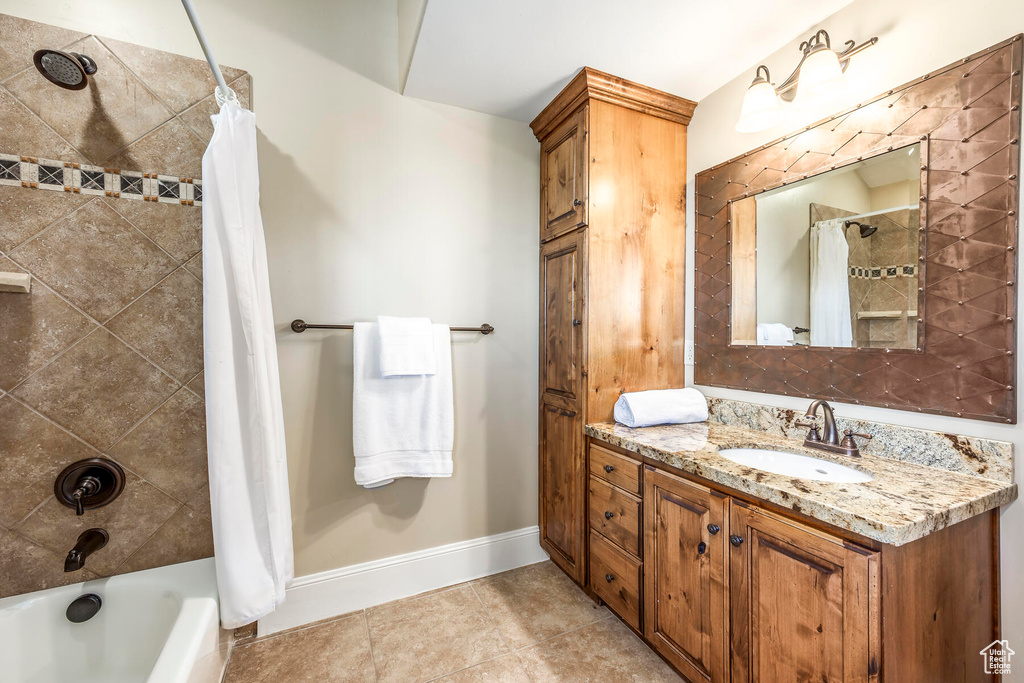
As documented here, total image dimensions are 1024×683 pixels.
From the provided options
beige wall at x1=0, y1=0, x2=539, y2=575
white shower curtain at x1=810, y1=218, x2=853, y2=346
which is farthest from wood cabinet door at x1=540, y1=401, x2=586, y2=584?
white shower curtain at x1=810, y1=218, x2=853, y2=346

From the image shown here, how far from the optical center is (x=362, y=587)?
175 cm

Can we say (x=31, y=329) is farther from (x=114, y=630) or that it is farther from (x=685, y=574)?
(x=685, y=574)

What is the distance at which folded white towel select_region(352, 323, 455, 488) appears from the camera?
1.66 metres

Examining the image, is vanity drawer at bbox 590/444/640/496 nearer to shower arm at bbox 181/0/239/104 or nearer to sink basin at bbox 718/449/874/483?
sink basin at bbox 718/449/874/483

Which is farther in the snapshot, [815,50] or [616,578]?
[616,578]

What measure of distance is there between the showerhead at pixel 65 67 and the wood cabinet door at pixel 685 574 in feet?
7.69

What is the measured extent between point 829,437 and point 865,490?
14.6 inches

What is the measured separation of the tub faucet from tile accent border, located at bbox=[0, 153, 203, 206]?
3.83 ft

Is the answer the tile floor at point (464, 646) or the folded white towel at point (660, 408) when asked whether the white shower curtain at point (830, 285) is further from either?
the tile floor at point (464, 646)

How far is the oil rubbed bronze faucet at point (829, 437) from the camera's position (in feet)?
4.06

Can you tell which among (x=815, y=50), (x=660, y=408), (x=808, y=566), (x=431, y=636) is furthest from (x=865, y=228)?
(x=431, y=636)

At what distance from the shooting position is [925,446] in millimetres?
1127

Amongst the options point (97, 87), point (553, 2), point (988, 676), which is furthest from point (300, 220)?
point (988, 676)

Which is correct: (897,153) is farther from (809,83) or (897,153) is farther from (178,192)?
(178,192)
